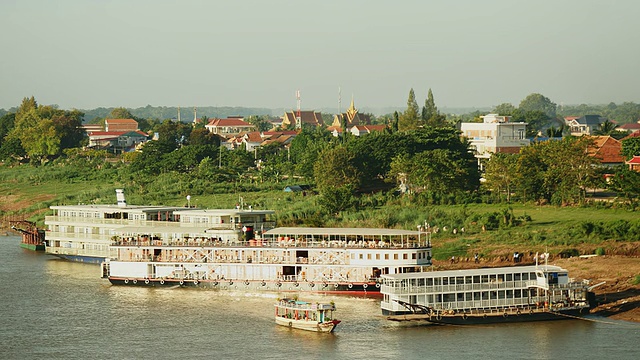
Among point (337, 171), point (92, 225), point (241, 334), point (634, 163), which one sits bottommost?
point (241, 334)

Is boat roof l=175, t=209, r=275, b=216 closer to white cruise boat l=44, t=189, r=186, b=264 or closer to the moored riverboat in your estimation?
white cruise boat l=44, t=189, r=186, b=264

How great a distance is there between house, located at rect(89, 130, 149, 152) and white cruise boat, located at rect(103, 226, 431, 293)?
98.4 m

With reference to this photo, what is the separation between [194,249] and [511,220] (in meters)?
23.5

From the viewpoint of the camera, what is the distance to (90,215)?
247 ft

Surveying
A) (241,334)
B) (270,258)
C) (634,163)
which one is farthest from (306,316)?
(634,163)

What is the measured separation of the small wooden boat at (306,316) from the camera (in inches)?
1941

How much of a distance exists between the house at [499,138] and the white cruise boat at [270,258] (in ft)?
163

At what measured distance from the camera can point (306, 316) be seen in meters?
50.1

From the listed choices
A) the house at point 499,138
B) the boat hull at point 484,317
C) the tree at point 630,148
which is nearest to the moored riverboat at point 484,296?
the boat hull at point 484,317

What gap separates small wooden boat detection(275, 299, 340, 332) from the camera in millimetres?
49312

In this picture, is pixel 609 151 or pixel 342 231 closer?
pixel 342 231

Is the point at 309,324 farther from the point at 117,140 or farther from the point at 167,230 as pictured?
the point at 117,140

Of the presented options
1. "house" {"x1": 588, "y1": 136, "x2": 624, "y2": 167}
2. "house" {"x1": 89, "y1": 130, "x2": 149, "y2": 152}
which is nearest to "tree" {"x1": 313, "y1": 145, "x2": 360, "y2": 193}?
"house" {"x1": 588, "y1": 136, "x2": 624, "y2": 167}

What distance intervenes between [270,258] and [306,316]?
1142 cm
